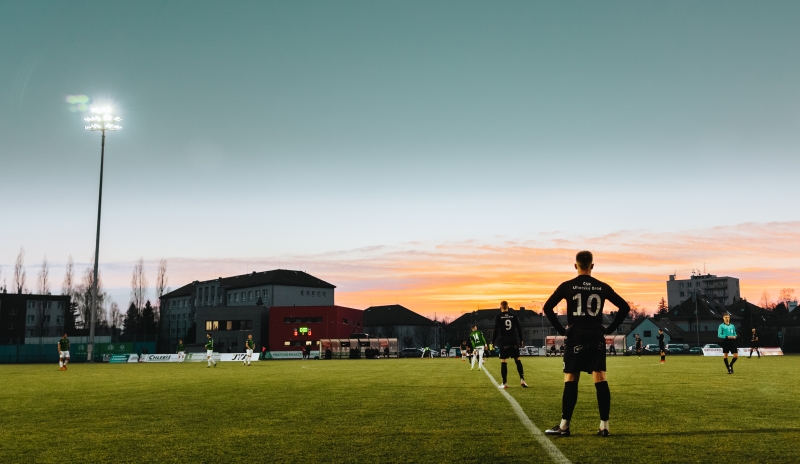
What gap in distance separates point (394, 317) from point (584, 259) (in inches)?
6081

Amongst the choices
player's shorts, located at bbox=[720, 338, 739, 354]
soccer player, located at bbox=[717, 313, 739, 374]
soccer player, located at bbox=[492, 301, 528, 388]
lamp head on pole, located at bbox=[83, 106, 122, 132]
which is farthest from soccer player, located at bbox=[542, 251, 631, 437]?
lamp head on pole, located at bbox=[83, 106, 122, 132]

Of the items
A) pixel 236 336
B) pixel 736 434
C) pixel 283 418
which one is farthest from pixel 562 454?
pixel 236 336

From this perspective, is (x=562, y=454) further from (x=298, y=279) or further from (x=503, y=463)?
(x=298, y=279)

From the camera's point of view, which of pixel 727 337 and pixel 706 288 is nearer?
pixel 727 337

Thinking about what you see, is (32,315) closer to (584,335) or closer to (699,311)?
(699,311)

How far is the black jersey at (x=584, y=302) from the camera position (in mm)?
7805

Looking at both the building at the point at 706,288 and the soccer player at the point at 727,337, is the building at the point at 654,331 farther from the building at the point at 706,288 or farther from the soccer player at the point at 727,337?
the soccer player at the point at 727,337

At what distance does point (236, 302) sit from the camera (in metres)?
137

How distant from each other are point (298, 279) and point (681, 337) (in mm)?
75159

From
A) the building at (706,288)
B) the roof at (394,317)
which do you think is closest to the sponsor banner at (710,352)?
the roof at (394,317)

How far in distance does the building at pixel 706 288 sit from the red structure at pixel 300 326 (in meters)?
111

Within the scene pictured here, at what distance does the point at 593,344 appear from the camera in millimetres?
7789

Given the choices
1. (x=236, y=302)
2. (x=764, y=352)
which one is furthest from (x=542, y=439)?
(x=236, y=302)

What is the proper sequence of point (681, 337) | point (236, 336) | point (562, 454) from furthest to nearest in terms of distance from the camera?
point (681, 337)
point (236, 336)
point (562, 454)
